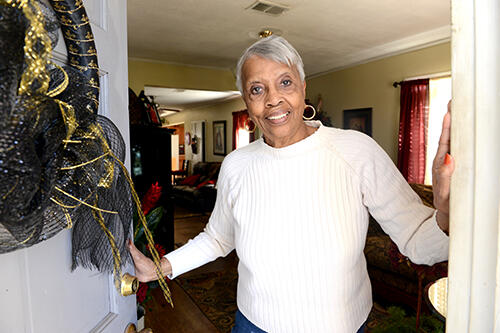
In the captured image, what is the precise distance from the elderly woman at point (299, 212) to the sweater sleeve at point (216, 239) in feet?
0.10

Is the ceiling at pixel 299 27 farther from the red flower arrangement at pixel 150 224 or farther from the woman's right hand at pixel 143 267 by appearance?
the woman's right hand at pixel 143 267

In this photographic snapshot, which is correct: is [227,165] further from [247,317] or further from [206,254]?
[247,317]

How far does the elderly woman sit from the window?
12.0 ft

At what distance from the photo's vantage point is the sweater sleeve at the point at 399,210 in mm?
805

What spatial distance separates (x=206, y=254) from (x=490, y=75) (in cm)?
108

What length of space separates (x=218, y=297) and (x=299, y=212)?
252 cm

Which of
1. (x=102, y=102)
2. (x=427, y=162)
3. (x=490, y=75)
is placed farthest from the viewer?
(x=427, y=162)

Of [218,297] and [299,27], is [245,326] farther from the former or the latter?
[299,27]

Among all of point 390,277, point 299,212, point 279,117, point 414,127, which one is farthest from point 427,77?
point 299,212

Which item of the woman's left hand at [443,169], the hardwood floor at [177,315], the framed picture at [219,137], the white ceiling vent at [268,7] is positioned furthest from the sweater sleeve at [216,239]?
the framed picture at [219,137]

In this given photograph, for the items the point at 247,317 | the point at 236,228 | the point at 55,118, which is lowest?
the point at 247,317

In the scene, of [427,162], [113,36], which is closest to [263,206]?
[113,36]

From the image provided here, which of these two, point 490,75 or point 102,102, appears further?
point 102,102

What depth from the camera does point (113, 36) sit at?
85cm
